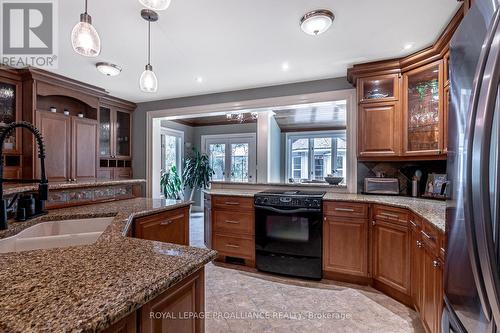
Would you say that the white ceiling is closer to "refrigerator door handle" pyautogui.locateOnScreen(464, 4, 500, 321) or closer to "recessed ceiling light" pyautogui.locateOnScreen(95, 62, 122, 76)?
"recessed ceiling light" pyautogui.locateOnScreen(95, 62, 122, 76)

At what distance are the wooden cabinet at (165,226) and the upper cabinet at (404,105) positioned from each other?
2109 millimetres

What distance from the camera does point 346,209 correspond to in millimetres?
2635

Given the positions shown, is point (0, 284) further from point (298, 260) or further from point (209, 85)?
point (209, 85)

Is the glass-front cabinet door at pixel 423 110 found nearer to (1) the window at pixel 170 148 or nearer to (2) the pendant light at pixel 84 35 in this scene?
(2) the pendant light at pixel 84 35

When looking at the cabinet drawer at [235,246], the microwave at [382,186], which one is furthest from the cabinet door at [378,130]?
the cabinet drawer at [235,246]

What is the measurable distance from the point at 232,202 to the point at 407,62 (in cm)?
251

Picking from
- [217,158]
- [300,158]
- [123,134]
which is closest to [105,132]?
[123,134]

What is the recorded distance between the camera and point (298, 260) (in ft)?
9.12

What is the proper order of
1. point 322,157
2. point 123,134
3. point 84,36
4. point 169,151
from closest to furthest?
point 84,36, point 123,134, point 169,151, point 322,157

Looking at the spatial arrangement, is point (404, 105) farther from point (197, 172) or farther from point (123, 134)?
point (197, 172)

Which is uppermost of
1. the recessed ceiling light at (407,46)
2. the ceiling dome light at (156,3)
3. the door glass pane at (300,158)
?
the recessed ceiling light at (407,46)

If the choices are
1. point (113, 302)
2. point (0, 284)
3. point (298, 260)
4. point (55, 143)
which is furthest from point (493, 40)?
point (55, 143)

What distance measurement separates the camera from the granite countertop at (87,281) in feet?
1.81

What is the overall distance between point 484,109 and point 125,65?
129 inches
